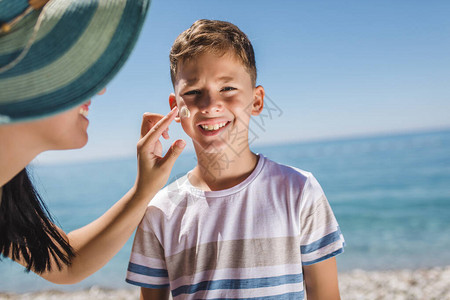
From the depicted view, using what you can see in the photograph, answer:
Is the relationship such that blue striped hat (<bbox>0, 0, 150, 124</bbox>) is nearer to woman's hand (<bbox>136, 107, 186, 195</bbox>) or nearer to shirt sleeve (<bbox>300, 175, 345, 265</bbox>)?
woman's hand (<bbox>136, 107, 186, 195</bbox>)

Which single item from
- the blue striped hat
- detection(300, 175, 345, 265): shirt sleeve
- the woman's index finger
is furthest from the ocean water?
the blue striped hat

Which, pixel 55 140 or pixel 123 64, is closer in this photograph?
pixel 123 64

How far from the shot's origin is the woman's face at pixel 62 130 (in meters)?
1.34

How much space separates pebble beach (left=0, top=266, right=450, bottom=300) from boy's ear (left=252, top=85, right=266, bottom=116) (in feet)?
16.9

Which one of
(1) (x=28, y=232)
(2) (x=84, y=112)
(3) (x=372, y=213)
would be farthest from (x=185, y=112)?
(3) (x=372, y=213)

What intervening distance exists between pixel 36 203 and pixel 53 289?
6425 millimetres

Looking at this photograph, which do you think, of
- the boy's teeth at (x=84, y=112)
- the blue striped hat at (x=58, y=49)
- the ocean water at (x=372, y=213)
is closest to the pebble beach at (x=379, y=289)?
the ocean water at (x=372, y=213)

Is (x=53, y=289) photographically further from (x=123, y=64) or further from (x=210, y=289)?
(x=123, y=64)

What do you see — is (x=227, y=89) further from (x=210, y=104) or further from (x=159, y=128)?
(x=159, y=128)

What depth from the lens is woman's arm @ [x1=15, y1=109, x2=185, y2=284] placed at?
5.74ft

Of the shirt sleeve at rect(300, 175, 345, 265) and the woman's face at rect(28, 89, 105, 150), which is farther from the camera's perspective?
the shirt sleeve at rect(300, 175, 345, 265)

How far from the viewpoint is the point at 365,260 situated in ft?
27.7

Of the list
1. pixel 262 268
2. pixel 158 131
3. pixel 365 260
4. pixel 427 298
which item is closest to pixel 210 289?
pixel 262 268

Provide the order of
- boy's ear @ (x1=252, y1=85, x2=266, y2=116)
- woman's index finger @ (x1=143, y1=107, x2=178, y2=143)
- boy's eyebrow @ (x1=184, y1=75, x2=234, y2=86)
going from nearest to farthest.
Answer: woman's index finger @ (x1=143, y1=107, x2=178, y2=143)
boy's eyebrow @ (x1=184, y1=75, x2=234, y2=86)
boy's ear @ (x1=252, y1=85, x2=266, y2=116)
